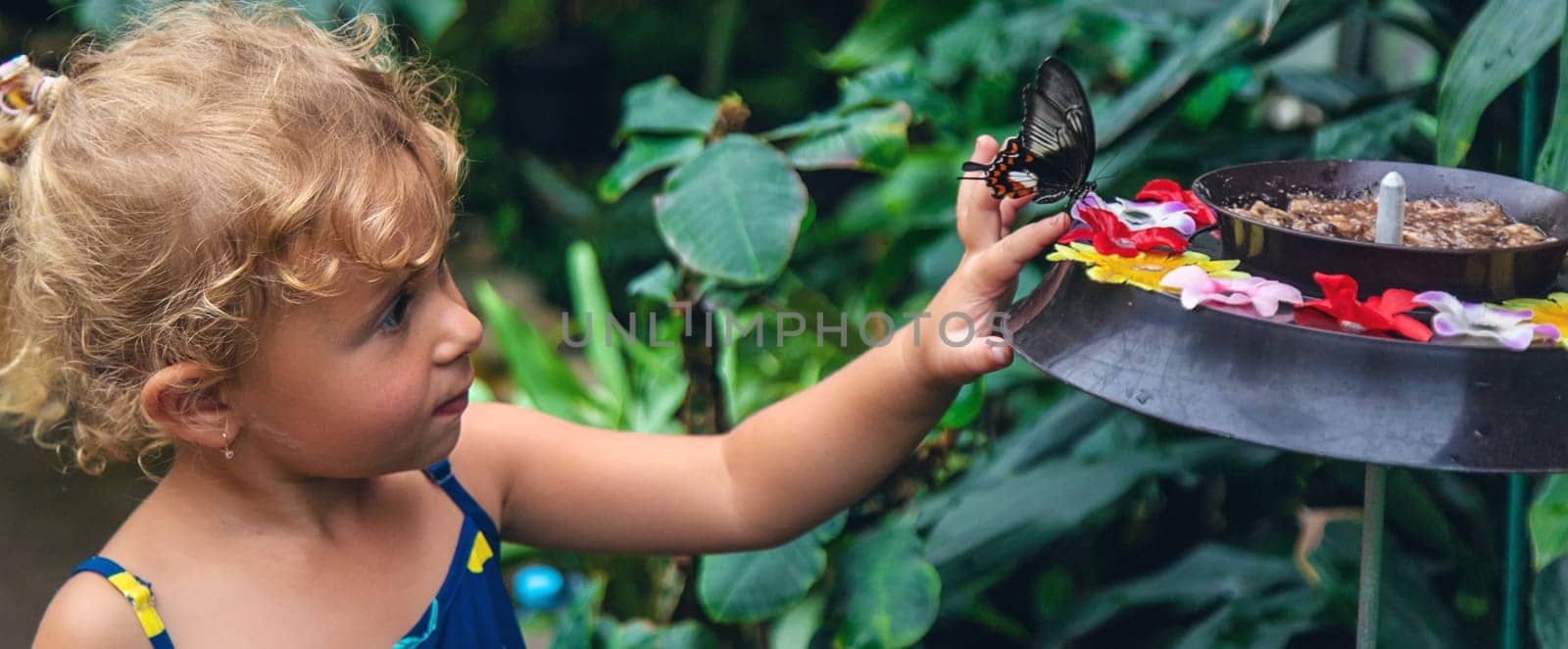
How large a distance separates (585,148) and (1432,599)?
3228 millimetres

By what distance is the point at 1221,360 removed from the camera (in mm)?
719

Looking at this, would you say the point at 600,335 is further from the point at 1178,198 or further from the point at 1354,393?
the point at 1354,393

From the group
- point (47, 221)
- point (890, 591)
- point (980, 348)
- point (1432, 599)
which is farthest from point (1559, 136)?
point (47, 221)

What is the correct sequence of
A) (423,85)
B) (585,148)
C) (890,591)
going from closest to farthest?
(423,85) → (890,591) → (585,148)

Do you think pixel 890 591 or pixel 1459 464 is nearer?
pixel 1459 464

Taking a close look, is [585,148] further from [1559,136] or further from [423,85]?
[1559,136]

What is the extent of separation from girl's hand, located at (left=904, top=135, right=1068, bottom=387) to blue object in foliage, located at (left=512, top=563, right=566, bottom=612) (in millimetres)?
1117

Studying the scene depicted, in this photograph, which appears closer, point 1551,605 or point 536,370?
point 1551,605

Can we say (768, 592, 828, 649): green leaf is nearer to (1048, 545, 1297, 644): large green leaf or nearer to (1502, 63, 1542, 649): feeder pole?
(1048, 545, 1297, 644): large green leaf

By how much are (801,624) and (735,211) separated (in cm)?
46

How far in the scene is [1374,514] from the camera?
81cm

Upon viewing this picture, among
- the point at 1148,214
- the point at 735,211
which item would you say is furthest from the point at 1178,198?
the point at 735,211

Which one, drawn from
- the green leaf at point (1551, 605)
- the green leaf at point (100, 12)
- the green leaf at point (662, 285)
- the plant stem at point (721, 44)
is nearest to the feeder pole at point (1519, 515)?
the green leaf at point (1551, 605)

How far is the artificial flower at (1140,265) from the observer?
2.52 ft
